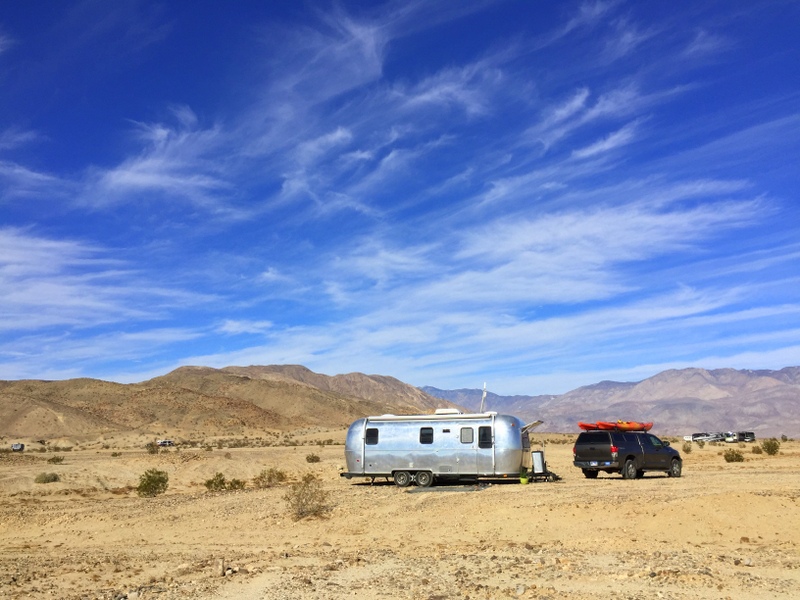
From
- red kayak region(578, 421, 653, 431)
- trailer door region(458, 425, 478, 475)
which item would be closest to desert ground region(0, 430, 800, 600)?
trailer door region(458, 425, 478, 475)

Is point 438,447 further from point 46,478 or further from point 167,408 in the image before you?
point 167,408

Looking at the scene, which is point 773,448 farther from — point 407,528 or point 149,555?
point 149,555

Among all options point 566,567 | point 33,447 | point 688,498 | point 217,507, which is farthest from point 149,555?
point 33,447

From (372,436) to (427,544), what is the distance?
32.1 ft

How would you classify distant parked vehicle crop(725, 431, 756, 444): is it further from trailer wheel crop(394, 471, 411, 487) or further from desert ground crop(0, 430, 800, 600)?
trailer wheel crop(394, 471, 411, 487)

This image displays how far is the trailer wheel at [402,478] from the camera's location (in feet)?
77.8

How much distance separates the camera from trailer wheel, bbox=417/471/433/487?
76.6 ft

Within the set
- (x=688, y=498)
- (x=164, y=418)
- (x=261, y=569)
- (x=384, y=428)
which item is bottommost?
(x=261, y=569)

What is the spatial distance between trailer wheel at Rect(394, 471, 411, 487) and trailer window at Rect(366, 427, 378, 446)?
1269mm

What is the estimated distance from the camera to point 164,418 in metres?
107

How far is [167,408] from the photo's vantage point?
4390 inches

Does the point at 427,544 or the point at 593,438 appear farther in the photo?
the point at 593,438

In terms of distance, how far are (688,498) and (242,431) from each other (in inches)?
3569

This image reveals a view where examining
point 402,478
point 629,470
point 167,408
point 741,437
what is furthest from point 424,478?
point 167,408
